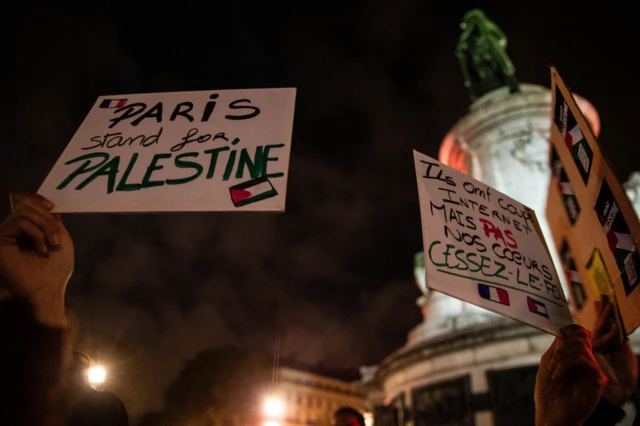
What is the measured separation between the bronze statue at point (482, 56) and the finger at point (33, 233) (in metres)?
27.2

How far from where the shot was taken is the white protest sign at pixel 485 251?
3.75 m

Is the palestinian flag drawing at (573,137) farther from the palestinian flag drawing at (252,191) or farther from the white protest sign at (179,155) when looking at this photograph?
the palestinian flag drawing at (252,191)

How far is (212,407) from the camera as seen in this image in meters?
32.9

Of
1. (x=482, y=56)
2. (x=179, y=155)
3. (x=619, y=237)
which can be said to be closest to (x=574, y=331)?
(x=619, y=237)

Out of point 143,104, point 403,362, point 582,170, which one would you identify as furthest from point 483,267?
point 403,362

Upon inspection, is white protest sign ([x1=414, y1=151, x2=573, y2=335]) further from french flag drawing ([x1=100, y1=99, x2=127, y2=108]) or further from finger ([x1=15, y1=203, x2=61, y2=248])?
french flag drawing ([x1=100, y1=99, x2=127, y2=108])

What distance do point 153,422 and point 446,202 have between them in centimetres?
3574

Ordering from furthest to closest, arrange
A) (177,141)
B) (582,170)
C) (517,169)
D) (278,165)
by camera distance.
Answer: (517,169) < (582,170) < (177,141) < (278,165)

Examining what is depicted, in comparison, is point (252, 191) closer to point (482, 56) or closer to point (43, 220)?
point (43, 220)

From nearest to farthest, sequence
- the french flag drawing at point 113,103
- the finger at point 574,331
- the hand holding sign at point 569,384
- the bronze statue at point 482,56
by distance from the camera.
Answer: the hand holding sign at point 569,384, the finger at point 574,331, the french flag drawing at point 113,103, the bronze statue at point 482,56

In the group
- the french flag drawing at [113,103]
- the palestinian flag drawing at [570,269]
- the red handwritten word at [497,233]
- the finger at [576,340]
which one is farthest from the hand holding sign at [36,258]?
the palestinian flag drawing at [570,269]

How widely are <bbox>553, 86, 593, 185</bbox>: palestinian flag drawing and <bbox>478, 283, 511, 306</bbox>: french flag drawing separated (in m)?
1.47

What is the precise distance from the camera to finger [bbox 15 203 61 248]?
246cm

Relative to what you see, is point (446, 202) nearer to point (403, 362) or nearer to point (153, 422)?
point (403, 362)
